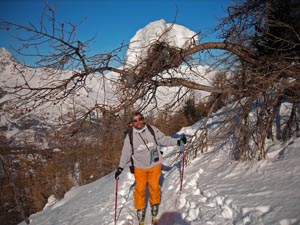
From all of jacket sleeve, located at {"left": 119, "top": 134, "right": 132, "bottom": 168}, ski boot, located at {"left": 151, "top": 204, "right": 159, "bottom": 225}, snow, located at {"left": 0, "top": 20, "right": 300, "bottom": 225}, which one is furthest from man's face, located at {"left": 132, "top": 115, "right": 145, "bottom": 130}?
ski boot, located at {"left": 151, "top": 204, "right": 159, "bottom": 225}

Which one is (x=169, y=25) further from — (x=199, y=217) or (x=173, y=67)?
(x=199, y=217)

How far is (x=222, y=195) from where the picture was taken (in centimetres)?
472

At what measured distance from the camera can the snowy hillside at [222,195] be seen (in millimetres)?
3780

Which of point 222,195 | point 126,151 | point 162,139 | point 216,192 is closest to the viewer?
point 222,195

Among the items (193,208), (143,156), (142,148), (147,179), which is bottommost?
(193,208)

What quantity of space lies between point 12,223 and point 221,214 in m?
33.7

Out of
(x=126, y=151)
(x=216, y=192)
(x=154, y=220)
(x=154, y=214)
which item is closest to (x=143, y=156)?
(x=126, y=151)

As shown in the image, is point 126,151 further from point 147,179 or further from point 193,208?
point 193,208

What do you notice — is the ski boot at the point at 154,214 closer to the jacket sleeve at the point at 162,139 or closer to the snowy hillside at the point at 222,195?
the snowy hillside at the point at 222,195

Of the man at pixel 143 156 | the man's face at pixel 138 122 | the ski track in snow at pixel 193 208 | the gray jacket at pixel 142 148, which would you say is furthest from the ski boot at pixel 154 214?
the man's face at pixel 138 122

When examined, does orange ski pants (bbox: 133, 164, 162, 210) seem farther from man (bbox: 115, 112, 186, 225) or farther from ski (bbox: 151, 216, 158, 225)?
ski (bbox: 151, 216, 158, 225)

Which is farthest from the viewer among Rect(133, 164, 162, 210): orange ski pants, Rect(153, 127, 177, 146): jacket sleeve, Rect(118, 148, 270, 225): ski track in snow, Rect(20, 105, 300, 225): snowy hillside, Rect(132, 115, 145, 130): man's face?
Rect(153, 127, 177, 146): jacket sleeve

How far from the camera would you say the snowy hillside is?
3780mm

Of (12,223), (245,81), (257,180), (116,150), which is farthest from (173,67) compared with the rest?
(12,223)
